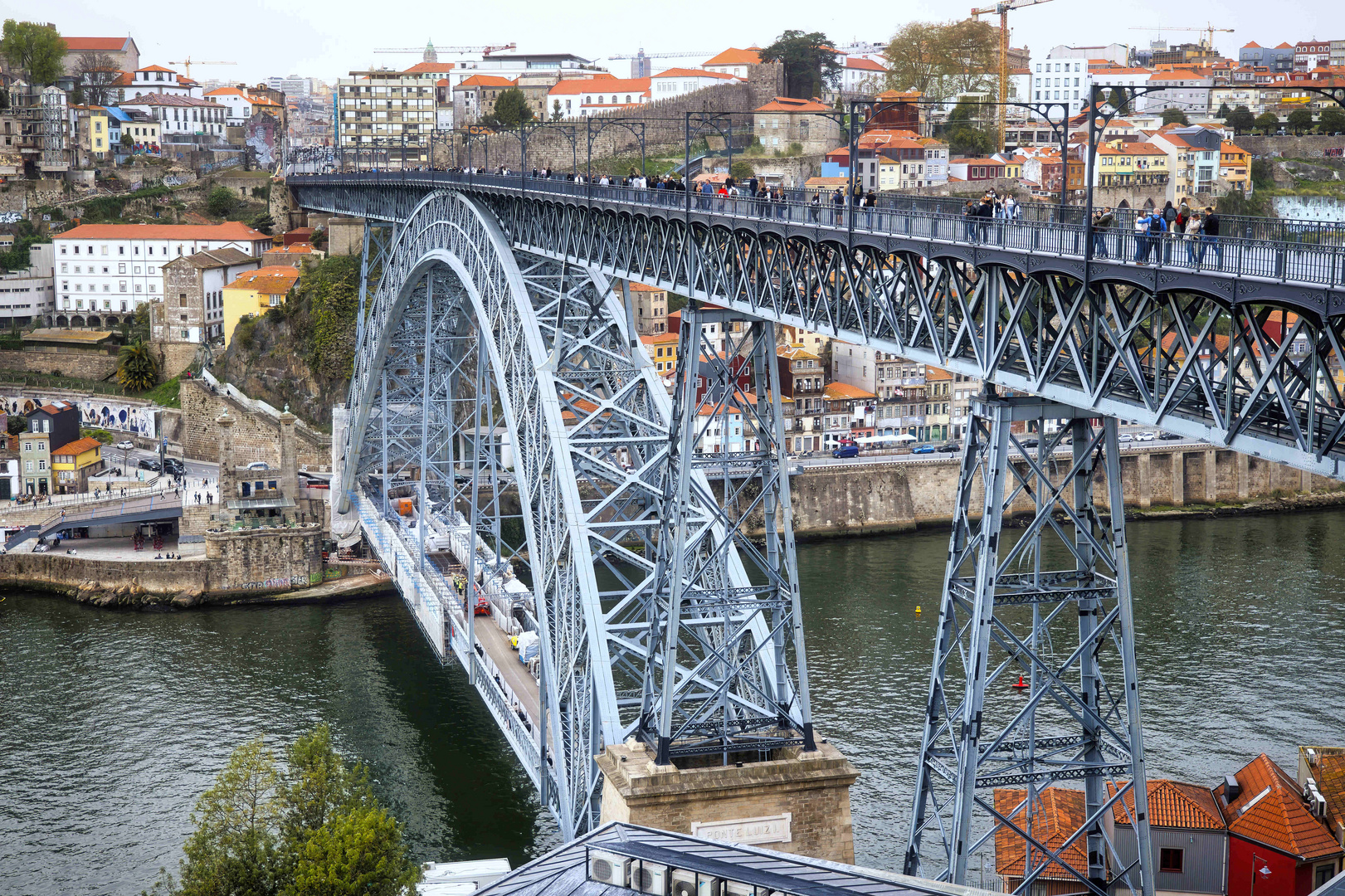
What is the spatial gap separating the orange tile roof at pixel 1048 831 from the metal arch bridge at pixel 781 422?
32 cm

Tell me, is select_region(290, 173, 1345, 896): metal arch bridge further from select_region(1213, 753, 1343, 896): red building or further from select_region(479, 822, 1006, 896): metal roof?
select_region(1213, 753, 1343, 896): red building

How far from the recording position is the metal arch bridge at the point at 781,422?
40.1ft

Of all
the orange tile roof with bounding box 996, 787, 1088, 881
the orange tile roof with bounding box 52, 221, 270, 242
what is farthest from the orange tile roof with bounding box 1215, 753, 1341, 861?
the orange tile roof with bounding box 52, 221, 270, 242

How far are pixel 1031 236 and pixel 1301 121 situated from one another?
75.7 metres

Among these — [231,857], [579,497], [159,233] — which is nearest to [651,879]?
[231,857]

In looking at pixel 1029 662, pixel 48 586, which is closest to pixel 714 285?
pixel 1029 662

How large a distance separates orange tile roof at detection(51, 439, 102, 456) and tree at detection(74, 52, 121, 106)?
44.3 m

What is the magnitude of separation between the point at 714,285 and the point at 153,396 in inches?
1842

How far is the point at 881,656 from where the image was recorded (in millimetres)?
37500

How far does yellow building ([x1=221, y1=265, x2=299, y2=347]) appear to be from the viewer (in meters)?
62.4

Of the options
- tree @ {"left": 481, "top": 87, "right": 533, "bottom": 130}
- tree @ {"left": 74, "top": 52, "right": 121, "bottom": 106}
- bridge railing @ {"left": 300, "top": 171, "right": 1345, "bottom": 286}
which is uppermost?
tree @ {"left": 74, "top": 52, "right": 121, "bottom": 106}

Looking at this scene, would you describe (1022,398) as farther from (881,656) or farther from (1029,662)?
(881,656)

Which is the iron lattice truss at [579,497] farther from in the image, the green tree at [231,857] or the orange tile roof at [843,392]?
the orange tile roof at [843,392]

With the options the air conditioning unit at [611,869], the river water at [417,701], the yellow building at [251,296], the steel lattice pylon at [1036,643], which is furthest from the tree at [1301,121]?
the air conditioning unit at [611,869]
